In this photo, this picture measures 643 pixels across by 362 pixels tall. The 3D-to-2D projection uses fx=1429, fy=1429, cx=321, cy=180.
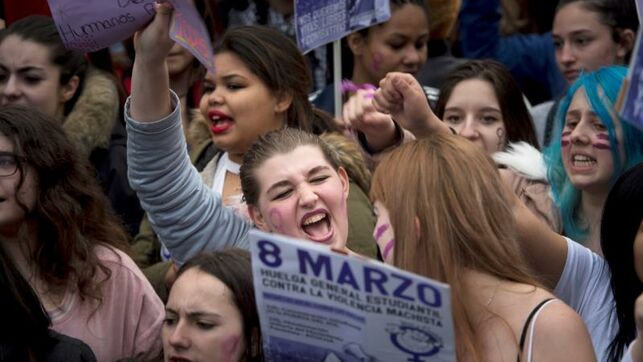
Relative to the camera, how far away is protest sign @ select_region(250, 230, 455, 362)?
2.97m

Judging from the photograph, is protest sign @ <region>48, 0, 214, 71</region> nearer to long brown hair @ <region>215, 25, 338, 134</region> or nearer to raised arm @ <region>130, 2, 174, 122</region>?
raised arm @ <region>130, 2, 174, 122</region>

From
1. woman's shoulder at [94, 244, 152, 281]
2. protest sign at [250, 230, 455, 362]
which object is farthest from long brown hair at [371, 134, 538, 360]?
woman's shoulder at [94, 244, 152, 281]

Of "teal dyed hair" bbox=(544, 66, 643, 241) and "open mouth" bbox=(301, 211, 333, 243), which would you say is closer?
"open mouth" bbox=(301, 211, 333, 243)

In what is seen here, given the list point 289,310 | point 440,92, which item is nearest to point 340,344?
point 289,310

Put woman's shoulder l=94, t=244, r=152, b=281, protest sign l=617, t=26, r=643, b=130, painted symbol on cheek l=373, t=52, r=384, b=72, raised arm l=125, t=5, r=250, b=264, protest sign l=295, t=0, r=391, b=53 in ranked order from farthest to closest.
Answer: painted symbol on cheek l=373, t=52, r=384, b=72 < protest sign l=295, t=0, r=391, b=53 < woman's shoulder l=94, t=244, r=152, b=281 < raised arm l=125, t=5, r=250, b=264 < protest sign l=617, t=26, r=643, b=130

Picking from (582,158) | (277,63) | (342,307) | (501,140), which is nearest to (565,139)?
(582,158)

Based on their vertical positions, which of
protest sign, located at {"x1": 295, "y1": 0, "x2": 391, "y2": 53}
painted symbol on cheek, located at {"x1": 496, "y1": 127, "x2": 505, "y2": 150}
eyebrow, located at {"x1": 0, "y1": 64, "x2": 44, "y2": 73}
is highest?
protest sign, located at {"x1": 295, "y1": 0, "x2": 391, "y2": 53}

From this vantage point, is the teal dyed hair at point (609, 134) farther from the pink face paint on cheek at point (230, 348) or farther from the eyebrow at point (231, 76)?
the pink face paint on cheek at point (230, 348)

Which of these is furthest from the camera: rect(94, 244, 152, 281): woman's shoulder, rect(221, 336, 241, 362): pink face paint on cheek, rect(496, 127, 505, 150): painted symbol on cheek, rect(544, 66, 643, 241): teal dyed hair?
rect(496, 127, 505, 150): painted symbol on cheek

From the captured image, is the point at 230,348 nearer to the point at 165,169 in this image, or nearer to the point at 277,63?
the point at 165,169

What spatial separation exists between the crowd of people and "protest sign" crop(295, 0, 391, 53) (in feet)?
0.44

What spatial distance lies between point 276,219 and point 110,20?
2.49 ft

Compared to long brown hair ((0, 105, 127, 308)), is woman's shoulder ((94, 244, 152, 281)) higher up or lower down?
lower down

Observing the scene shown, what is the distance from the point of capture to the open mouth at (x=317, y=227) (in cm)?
420
